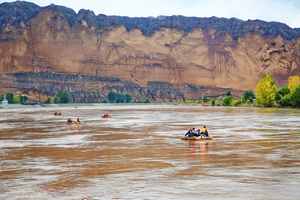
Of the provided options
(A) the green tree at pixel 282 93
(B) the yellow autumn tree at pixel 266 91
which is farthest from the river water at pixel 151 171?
(A) the green tree at pixel 282 93

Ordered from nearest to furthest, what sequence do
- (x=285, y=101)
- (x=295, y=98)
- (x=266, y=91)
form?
(x=295, y=98) < (x=285, y=101) < (x=266, y=91)

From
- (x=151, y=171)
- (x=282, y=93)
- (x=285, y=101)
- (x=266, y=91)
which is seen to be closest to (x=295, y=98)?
(x=285, y=101)

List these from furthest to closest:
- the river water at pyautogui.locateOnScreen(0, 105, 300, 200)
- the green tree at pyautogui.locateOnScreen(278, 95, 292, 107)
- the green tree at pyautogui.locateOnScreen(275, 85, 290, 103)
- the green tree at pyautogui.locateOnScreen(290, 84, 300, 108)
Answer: the green tree at pyautogui.locateOnScreen(275, 85, 290, 103) → the green tree at pyautogui.locateOnScreen(278, 95, 292, 107) → the green tree at pyautogui.locateOnScreen(290, 84, 300, 108) → the river water at pyautogui.locateOnScreen(0, 105, 300, 200)

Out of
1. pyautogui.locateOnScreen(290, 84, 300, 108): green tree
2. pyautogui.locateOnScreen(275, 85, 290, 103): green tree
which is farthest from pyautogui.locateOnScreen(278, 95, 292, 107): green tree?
pyautogui.locateOnScreen(275, 85, 290, 103): green tree

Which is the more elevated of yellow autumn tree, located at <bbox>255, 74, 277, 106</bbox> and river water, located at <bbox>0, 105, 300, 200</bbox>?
yellow autumn tree, located at <bbox>255, 74, 277, 106</bbox>

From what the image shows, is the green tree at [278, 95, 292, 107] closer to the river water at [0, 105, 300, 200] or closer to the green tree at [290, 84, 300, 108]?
the green tree at [290, 84, 300, 108]

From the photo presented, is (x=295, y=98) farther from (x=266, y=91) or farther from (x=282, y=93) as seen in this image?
(x=282, y=93)

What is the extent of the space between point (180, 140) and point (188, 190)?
58.6 feet

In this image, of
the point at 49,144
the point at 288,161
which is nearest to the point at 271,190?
the point at 288,161

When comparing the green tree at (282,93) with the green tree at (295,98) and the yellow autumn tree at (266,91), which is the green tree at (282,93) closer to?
the yellow autumn tree at (266,91)

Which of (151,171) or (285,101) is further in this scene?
(285,101)

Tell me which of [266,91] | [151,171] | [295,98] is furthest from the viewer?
[266,91]

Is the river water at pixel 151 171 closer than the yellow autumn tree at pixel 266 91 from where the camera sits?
Yes

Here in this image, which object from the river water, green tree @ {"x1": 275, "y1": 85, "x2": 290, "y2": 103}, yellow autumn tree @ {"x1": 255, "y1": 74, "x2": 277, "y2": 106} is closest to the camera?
the river water
